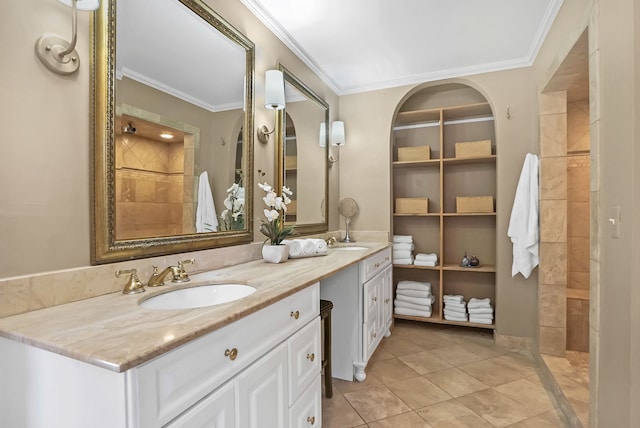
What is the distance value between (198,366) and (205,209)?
3.09 ft

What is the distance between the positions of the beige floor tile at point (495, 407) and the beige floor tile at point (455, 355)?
405mm

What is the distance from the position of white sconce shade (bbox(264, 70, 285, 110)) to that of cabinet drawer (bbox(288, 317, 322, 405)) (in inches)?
52.2

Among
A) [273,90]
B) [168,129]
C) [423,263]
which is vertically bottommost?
[423,263]

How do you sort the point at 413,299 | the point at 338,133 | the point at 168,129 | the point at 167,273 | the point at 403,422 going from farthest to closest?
the point at 413,299 < the point at 338,133 < the point at 403,422 < the point at 168,129 < the point at 167,273

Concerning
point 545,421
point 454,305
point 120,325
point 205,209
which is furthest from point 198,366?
point 454,305

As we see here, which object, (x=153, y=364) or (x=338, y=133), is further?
(x=338, y=133)

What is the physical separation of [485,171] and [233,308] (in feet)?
10.2

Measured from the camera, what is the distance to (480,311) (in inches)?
117

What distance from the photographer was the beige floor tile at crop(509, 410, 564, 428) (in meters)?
1.74

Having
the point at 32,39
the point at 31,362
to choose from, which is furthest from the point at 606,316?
the point at 32,39

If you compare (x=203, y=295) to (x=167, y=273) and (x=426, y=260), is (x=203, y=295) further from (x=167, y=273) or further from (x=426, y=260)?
(x=426, y=260)

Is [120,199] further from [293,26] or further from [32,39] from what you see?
[293,26]

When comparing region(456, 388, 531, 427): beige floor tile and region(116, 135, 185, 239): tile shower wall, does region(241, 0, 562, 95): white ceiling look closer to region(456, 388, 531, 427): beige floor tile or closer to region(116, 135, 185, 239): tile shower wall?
region(116, 135, 185, 239): tile shower wall

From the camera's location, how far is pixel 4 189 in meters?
0.90
